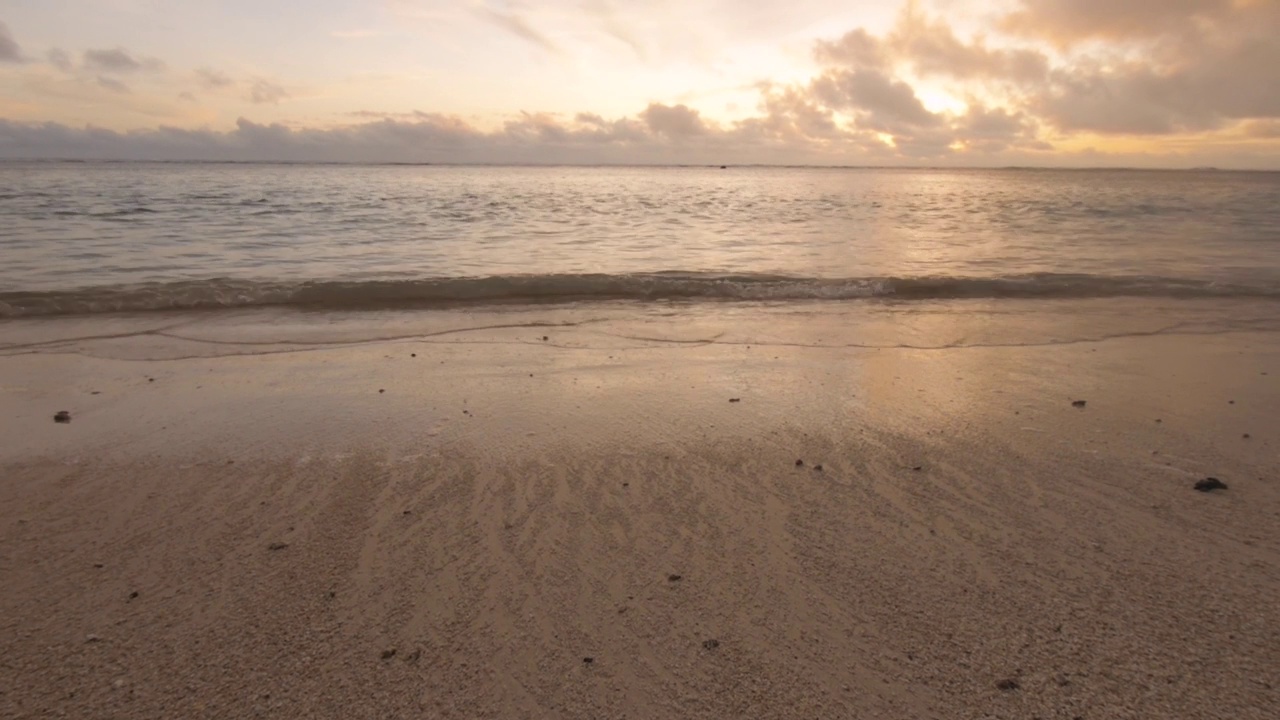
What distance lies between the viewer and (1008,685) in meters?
2.24

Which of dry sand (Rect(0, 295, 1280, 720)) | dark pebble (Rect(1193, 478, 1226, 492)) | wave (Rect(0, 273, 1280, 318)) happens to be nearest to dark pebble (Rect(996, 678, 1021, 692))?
dry sand (Rect(0, 295, 1280, 720))

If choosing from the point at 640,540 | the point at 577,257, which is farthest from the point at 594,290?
the point at 640,540

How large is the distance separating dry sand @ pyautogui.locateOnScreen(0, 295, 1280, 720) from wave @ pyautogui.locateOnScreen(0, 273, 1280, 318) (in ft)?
11.9

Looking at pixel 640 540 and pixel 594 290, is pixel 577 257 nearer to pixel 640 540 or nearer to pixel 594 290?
pixel 594 290

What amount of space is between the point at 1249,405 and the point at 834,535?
3.99 metres

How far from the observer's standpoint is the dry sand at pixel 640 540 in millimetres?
2297

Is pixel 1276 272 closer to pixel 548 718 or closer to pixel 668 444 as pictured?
pixel 668 444

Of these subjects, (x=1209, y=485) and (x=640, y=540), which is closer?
(x=640, y=540)

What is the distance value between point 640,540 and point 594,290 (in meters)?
7.69

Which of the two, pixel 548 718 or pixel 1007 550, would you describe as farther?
pixel 1007 550

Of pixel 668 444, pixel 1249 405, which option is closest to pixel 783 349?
pixel 668 444

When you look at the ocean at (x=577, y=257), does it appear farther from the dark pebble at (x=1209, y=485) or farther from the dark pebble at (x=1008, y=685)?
the dark pebble at (x=1008, y=685)

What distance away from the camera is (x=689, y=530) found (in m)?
3.29

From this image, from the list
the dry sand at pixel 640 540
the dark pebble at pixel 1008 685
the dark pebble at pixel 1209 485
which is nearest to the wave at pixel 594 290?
the dry sand at pixel 640 540
